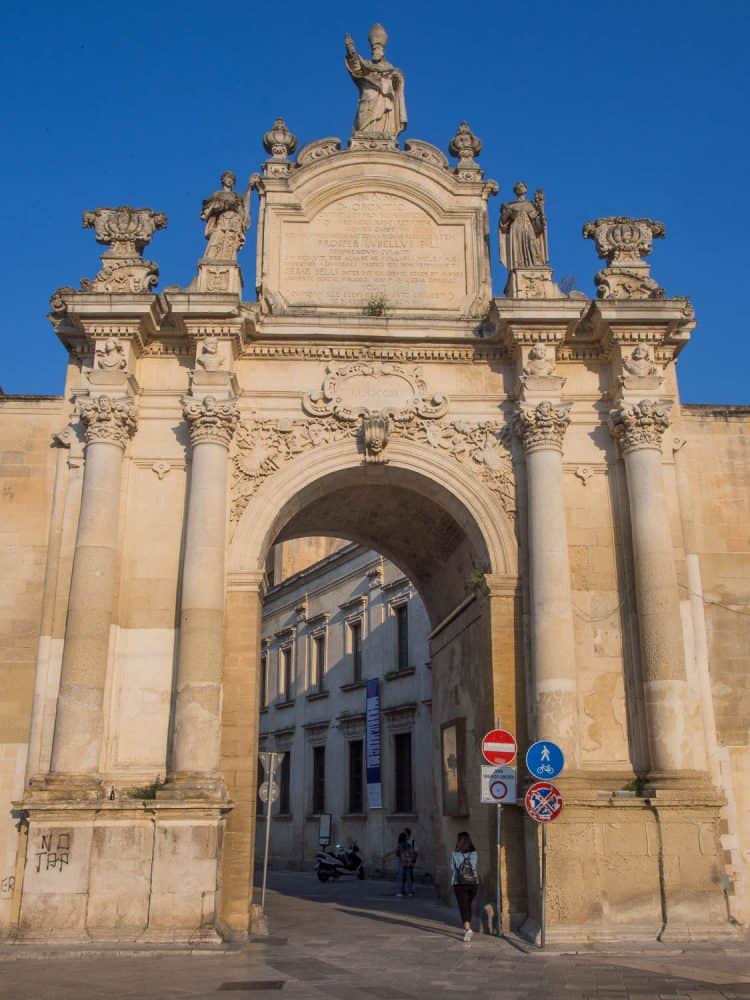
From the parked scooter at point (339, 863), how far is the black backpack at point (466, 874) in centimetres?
1553

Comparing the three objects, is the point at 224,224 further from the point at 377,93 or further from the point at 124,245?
the point at 377,93

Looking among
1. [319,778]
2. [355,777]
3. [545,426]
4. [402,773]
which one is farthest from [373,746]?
[545,426]

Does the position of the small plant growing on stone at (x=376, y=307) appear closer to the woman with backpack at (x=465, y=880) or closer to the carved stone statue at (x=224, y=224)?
the carved stone statue at (x=224, y=224)

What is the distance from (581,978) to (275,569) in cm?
3300

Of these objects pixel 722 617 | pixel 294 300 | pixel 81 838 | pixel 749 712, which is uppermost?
pixel 294 300

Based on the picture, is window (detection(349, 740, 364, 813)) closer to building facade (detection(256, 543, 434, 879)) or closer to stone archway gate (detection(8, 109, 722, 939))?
building facade (detection(256, 543, 434, 879))

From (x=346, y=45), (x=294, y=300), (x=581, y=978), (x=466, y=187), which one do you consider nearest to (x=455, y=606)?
(x=294, y=300)

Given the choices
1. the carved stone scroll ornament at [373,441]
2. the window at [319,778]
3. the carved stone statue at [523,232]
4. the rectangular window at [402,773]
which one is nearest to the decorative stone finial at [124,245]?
the carved stone scroll ornament at [373,441]

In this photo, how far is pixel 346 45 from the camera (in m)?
18.5

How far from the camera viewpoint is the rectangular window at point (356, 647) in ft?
109

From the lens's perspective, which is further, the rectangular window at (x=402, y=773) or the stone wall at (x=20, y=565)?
the rectangular window at (x=402, y=773)

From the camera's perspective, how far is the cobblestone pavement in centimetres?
946

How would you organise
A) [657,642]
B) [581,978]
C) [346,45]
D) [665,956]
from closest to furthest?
[581,978]
[665,956]
[657,642]
[346,45]

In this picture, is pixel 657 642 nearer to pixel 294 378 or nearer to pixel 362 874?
pixel 294 378
